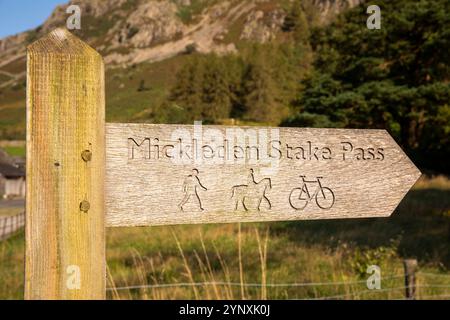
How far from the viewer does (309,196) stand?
170 centimetres

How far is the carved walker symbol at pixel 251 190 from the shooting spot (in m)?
1.59

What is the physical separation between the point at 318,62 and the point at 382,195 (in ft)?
87.4

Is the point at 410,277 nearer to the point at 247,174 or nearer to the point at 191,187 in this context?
the point at 247,174

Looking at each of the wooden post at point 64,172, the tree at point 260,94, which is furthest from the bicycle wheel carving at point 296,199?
the tree at point 260,94

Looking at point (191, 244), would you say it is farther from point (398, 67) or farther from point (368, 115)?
point (398, 67)

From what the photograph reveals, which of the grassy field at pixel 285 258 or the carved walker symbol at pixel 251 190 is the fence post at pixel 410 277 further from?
the carved walker symbol at pixel 251 190

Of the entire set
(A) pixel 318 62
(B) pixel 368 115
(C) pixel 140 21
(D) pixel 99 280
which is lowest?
(D) pixel 99 280

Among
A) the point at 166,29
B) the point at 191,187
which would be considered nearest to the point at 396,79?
the point at 191,187

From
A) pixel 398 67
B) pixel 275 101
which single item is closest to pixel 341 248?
pixel 398 67

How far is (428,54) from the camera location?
711 inches

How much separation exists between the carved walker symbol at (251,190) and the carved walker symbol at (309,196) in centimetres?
10

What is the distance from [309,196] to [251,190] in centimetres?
23

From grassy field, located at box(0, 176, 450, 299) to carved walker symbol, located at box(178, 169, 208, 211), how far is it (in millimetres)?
2546
